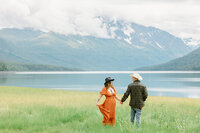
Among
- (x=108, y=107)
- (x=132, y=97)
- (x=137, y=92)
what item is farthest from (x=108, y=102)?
(x=137, y=92)

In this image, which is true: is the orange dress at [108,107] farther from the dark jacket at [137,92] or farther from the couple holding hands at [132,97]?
the dark jacket at [137,92]

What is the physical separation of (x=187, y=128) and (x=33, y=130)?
654cm

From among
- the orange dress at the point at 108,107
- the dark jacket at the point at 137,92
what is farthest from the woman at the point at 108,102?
the dark jacket at the point at 137,92

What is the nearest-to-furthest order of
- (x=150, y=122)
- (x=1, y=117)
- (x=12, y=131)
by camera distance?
(x=12, y=131) < (x=150, y=122) < (x=1, y=117)

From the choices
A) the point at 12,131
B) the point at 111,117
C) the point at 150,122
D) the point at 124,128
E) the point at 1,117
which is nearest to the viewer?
the point at 124,128

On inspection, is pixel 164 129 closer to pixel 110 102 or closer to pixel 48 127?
pixel 110 102

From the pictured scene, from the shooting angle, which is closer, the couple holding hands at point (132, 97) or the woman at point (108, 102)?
the couple holding hands at point (132, 97)

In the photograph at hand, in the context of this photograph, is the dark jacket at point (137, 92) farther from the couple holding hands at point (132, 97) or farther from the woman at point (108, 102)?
the woman at point (108, 102)

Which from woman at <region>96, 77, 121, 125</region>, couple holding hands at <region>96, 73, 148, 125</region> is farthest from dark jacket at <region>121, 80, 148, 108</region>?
woman at <region>96, 77, 121, 125</region>

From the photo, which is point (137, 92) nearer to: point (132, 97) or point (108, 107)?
point (132, 97)

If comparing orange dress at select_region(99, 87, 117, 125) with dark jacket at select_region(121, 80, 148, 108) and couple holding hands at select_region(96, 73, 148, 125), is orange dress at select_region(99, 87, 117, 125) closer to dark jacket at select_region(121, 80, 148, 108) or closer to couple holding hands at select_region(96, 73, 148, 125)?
couple holding hands at select_region(96, 73, 148, 125)

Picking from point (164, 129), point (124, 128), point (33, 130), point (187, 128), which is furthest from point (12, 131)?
point (187, 128)

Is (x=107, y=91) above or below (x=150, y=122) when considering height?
above

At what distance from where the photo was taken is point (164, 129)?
11.9 meters
